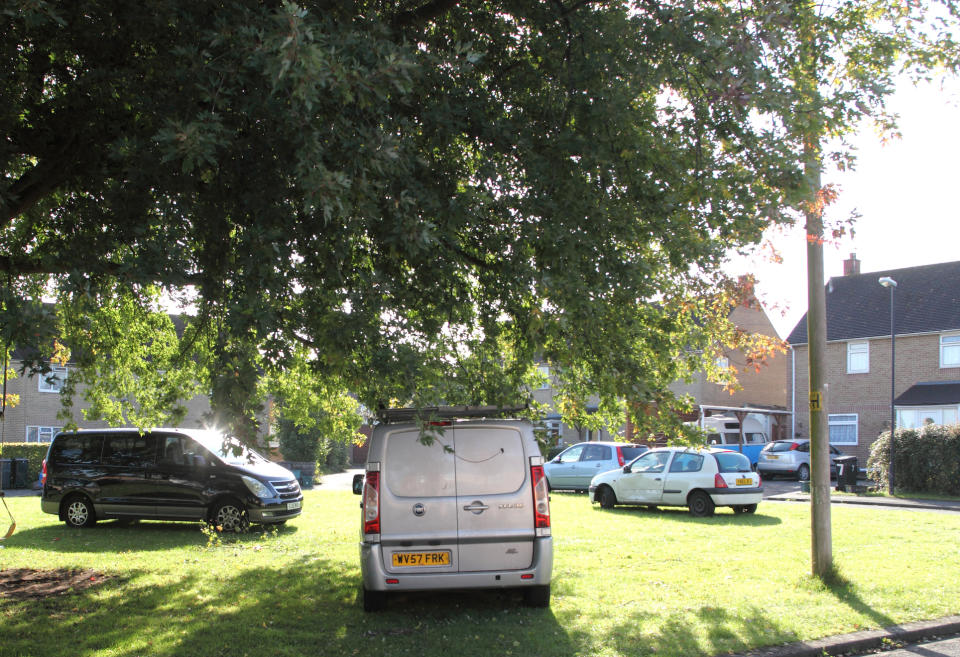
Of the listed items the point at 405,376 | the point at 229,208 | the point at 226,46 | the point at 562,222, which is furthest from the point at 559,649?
the point at 226,46

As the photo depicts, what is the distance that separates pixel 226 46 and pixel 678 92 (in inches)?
155

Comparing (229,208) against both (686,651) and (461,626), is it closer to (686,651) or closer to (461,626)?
(461,626)

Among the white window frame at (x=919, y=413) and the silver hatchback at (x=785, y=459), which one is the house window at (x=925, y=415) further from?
the silver hatchback at (x=785, y=459)

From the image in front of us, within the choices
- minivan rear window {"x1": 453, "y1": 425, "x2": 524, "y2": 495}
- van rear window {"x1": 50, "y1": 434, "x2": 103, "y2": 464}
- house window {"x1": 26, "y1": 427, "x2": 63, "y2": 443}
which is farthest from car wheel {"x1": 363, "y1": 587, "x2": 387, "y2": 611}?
house window {"x1": 26, "y1": 427, "x2": 63, "y2": 443}

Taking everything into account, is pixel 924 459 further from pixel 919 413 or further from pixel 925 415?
pixel 919 413

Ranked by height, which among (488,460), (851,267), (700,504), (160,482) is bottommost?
(700,504)

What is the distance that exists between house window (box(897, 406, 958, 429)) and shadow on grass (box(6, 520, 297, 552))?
2754 cm

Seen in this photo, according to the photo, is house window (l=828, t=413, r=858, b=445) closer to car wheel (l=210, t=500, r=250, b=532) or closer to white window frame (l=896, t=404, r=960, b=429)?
white window frame (l=896, t=404, r=960, b=429)

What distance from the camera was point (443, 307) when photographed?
644 cm

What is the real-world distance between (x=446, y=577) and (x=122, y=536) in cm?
926

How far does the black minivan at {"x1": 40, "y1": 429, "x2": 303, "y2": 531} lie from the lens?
1455 centimetres

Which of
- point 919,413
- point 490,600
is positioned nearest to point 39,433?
point 490,600

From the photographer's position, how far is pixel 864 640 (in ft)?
22.4

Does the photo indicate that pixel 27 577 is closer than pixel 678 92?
No
